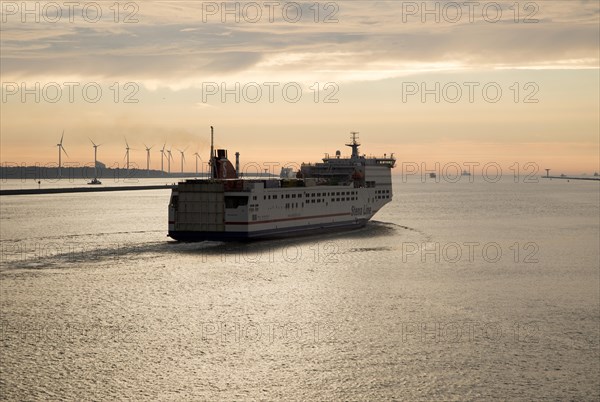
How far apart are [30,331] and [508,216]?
356 ft

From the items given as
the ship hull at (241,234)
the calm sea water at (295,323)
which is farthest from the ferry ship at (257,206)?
the calm sea water at (295,323)

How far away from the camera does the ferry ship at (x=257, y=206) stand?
225 feet

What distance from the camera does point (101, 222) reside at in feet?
351

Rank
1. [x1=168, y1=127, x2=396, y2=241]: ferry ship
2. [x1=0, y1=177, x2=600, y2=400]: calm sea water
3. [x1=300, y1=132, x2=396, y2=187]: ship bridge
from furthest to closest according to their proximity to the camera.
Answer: [x1=300, y1=132, x2=396, y2=187]: ship bridge
[x1=168, y1=127, x2=396, y2=241]: ferry ship
[x1=0, y1=177, x2=600, y2=400]: calm sea water

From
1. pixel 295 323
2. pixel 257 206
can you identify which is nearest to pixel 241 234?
pixel 257 206

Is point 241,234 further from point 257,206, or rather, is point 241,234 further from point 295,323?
point 295,323

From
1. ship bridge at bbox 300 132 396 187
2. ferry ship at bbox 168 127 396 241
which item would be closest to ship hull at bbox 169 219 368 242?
ferry ship at bbox 168 127 396 241

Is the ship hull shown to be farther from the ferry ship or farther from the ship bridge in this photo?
the ship bridge

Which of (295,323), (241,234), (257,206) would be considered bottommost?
(295,323)

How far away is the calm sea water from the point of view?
2680cm

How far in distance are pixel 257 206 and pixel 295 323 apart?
33953 mm

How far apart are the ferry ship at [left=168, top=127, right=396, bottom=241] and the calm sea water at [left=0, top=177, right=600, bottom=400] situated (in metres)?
2.16

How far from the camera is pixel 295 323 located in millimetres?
36188

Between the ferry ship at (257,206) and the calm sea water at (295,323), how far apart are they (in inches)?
85.2
